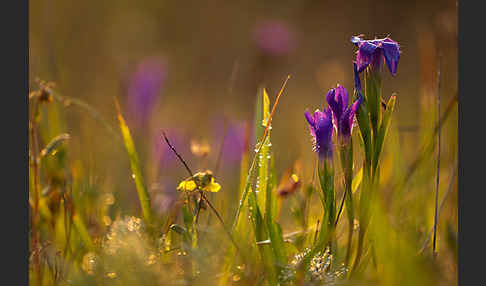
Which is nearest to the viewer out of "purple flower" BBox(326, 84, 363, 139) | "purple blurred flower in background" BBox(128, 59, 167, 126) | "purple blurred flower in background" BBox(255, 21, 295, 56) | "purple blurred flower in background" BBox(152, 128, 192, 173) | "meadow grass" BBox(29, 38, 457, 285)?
"meadow grass" BBox(29, 38, 457, 285)

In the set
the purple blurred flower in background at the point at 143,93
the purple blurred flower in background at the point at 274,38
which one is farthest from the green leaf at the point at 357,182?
the purple blurred flower in background at the point at 274,38

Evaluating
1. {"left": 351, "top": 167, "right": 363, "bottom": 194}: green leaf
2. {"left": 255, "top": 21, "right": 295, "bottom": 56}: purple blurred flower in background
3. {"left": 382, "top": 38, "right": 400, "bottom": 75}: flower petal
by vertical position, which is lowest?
{"left": 351, "top": 167, "right": 363, "bottom": 194}: green leaf

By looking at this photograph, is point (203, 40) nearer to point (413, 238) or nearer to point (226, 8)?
point (226, 8)

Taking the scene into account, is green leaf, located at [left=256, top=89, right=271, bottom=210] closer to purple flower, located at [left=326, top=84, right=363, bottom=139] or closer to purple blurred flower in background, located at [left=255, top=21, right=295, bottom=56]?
purple flower, located at [left=326, top=84, right=363, bottom=139]

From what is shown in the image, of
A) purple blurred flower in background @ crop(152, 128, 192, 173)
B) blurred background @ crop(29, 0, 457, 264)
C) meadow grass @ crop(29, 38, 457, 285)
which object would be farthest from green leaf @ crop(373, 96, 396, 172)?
purple blurred flower in background @ crop(152, 128, 192, 173)

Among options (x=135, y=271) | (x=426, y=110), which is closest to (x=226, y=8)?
(x=426, y=110)

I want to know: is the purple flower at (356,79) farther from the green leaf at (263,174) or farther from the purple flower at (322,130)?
the green leaf at (263,174)
